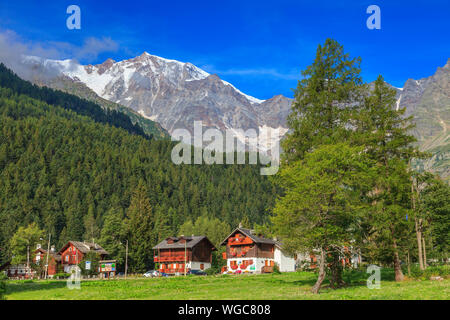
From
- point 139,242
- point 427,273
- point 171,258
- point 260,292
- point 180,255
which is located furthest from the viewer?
point 139,242

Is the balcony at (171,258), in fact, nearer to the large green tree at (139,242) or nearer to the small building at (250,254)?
the large green tree at (139,242)

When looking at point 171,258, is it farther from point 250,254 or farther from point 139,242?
point 250,254

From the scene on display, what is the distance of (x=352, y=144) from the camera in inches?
1395

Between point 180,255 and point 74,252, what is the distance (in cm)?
2850

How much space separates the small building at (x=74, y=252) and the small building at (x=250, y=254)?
3213 cm

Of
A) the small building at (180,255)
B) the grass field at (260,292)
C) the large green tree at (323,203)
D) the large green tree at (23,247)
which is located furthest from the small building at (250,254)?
the large green tree at (323,203)

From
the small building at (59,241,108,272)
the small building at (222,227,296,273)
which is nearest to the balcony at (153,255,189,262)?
the small building at (222,227,296,273)

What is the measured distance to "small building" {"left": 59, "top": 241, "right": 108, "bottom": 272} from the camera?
338 ft

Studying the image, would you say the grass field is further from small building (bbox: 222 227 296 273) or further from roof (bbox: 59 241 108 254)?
roof (bbox: 59 241 108 254)

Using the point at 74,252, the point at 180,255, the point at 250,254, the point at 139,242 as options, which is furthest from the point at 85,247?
the point at 250,254

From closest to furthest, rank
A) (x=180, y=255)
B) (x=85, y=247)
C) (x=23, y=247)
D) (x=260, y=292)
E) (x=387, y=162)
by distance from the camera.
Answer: (x=260, y=292)
(x=387, y=162)
(x=180, y=255)
(x=23, y=247)
(x=85, y=247)

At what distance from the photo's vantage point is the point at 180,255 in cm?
9862
